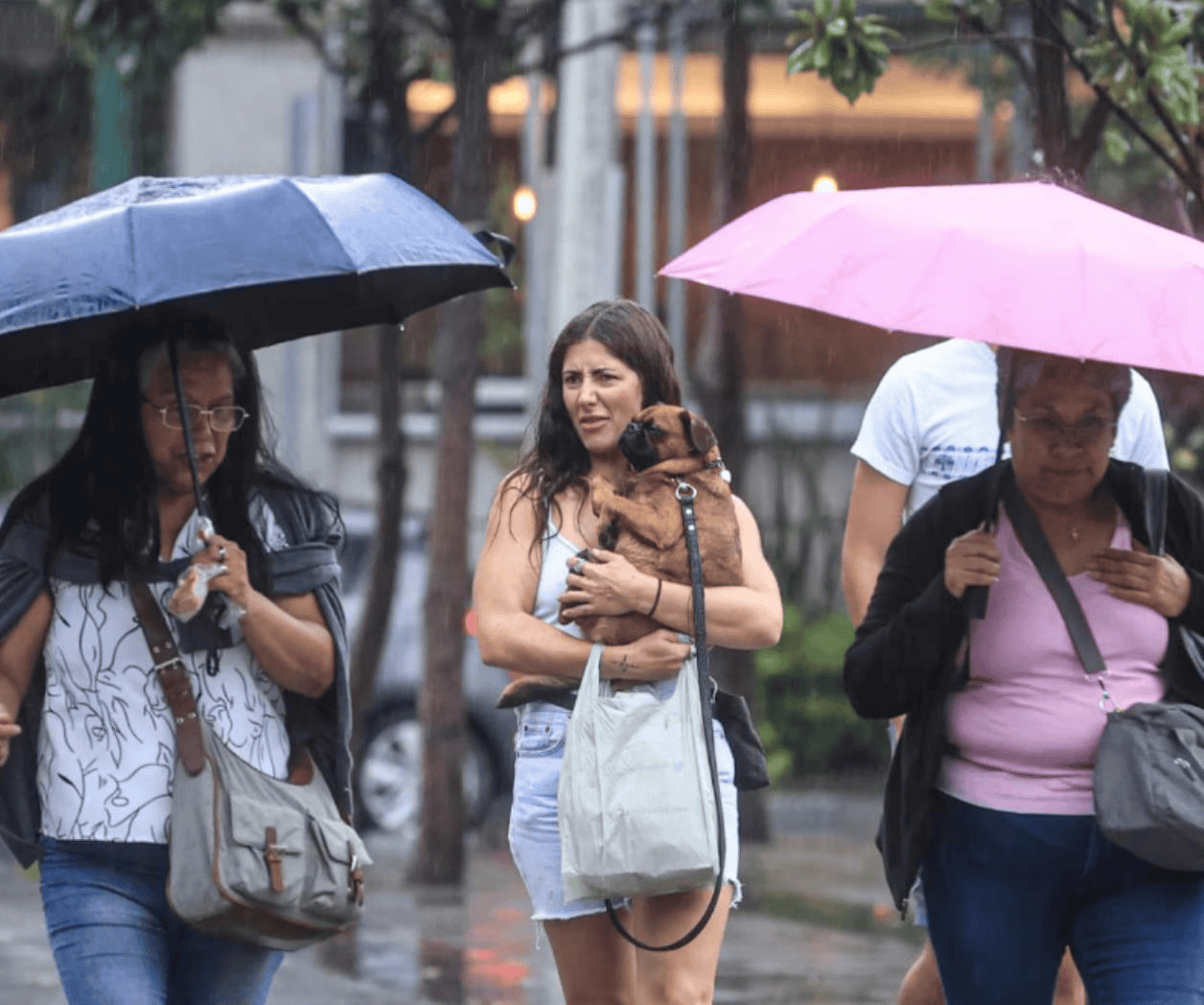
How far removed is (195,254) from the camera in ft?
13.5

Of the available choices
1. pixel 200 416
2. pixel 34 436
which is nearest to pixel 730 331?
pixel 34 436

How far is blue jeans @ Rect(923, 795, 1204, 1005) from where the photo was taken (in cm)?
429

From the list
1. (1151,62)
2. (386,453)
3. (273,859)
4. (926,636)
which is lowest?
(386,453)

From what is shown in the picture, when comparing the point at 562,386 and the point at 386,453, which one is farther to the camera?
the point at 386,453

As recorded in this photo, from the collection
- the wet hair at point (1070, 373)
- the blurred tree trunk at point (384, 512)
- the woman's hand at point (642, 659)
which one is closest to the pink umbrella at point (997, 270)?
the wet hair at point (1070, 373)

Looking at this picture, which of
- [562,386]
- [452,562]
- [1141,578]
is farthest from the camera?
[452,562]

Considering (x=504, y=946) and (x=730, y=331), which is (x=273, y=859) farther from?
(x=730, y=331)

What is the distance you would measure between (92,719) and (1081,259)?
1891 mm

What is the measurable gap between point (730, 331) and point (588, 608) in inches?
276

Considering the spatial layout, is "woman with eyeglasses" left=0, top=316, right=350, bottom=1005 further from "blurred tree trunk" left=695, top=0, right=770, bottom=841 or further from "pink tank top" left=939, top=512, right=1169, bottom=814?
"blurred tree trunk" left=695, top=0, right=770, bottom=841

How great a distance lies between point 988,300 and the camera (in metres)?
3.86

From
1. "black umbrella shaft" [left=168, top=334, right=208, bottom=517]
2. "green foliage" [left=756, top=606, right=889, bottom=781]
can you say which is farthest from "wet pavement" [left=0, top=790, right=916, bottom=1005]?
"black umbrella shaft" [left=168, top=334, right=208, bottom=517]

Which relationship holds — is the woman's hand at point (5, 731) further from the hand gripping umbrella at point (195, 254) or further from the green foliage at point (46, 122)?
the green foliage at point (46, 122)

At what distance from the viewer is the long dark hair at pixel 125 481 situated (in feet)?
14.3
